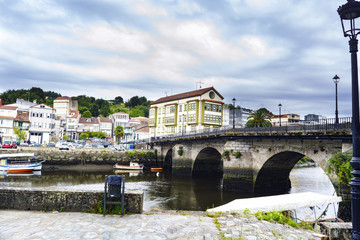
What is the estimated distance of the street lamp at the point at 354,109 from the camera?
5.46 m

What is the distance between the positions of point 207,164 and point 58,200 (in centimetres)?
3702

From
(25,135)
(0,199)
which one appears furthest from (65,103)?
(0,199)

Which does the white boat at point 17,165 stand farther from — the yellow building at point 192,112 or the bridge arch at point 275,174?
the bridge arch at point 275,174

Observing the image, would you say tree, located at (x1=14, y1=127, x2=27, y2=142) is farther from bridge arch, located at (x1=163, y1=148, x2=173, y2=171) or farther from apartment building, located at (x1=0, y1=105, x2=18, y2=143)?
bridge arch, located at (x1=163, y1=148, x2=173, y2=171)

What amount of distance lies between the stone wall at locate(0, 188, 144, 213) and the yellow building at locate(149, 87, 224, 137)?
42.8 metres

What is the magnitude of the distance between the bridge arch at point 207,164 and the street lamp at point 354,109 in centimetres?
3473

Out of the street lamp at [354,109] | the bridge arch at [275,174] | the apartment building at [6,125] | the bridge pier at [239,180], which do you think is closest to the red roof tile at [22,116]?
the apartment building at [6,125]

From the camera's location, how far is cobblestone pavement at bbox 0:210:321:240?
20.4 ft

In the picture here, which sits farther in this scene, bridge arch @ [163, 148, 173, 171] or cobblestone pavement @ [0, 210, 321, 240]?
bridge arch @ [163, 148, 173, 171]

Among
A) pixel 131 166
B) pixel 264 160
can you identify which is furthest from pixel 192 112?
pixel 264 160

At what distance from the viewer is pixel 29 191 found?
A: 803 cm

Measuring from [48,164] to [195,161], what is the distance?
26.0m

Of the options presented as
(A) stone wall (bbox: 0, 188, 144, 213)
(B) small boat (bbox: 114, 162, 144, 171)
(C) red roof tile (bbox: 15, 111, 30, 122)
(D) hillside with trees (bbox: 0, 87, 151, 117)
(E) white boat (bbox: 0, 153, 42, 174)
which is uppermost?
(D) hillside with trees (bbox: 0, 87, 151, 117)

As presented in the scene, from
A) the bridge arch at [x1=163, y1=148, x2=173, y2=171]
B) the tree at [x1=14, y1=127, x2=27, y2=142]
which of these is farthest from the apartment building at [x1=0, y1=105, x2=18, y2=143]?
the bridge arch at [x1=163, y1=148, x2=173, y2=171]
